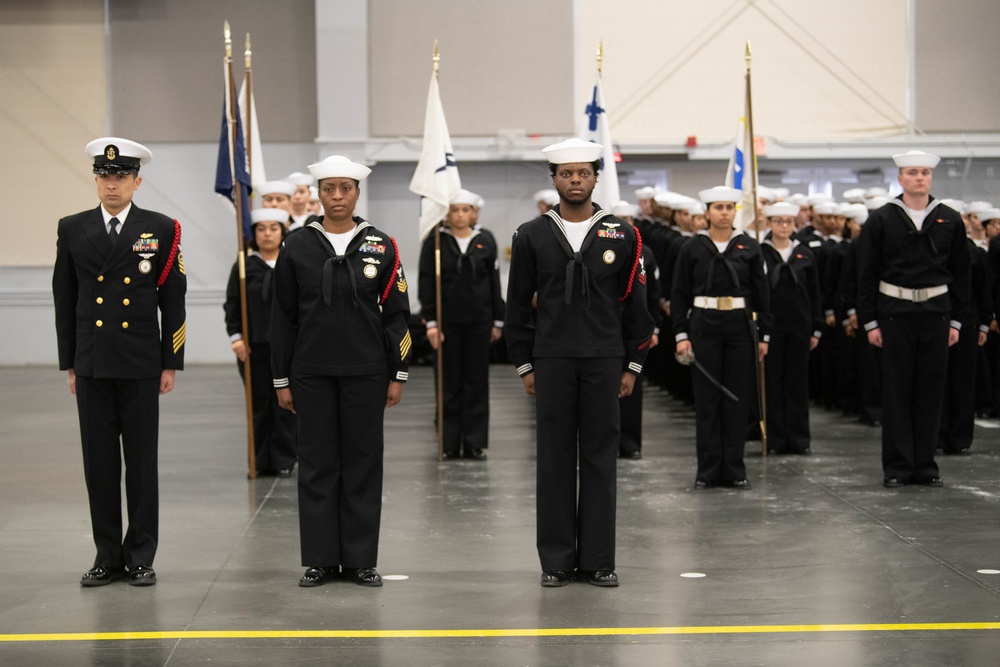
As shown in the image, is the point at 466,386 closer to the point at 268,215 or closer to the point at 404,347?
the point at 268,215

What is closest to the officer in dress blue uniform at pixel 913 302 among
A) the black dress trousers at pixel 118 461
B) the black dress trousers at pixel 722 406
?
the black dress trousers at pixel 722 406

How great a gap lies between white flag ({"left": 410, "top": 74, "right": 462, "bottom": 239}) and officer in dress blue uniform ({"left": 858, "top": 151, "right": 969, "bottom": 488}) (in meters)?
3.36

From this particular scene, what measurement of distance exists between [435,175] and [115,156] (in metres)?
4.57

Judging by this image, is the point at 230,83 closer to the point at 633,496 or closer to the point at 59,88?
the point at 633,496

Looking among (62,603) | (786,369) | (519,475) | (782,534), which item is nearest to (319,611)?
(62,603)

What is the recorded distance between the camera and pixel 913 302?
8.84 metres

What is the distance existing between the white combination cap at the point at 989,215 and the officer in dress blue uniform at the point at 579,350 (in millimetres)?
7453

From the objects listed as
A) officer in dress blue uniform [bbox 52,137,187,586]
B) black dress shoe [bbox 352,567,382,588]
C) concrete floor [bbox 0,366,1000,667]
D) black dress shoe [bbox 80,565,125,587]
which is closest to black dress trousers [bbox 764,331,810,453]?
concrete floor [bbox 0,366,1000,667]

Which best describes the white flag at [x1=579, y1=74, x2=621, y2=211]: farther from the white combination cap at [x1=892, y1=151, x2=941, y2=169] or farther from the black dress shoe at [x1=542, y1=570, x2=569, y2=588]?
the black dress shoe at [x1=542, y1=570, x2=569, y2=588]

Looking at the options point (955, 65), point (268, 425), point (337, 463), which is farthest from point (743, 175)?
point (955, 65)

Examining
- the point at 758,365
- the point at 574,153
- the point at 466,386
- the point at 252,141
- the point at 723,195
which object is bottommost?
the point at 466,386

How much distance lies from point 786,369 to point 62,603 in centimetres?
678

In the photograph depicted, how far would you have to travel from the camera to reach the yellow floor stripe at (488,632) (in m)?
5.55

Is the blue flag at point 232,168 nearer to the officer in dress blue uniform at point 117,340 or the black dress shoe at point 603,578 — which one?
the officer in dress blue uniform at point 117,340
